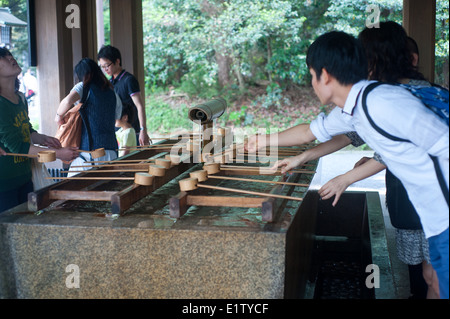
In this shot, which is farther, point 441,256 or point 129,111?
point 129,111

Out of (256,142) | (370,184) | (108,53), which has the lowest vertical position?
(370,184)

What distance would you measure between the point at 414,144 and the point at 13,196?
2.37 m

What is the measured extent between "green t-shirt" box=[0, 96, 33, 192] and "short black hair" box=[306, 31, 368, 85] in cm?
194

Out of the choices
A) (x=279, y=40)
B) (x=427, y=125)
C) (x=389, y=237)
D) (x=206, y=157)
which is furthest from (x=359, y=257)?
(x=279, y=40)

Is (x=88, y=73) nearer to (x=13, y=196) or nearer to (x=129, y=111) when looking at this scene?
(x=129, y=111)

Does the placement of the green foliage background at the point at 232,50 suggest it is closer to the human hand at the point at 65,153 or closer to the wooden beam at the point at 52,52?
the wooden beam at the point at 52,52

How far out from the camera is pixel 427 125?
5.43ft

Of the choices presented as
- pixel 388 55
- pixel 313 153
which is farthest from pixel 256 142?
pixel 388 55

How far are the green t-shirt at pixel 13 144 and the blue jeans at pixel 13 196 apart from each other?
29 millimetres

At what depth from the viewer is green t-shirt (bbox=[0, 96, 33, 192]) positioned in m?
2.89

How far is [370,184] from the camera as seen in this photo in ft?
23.6

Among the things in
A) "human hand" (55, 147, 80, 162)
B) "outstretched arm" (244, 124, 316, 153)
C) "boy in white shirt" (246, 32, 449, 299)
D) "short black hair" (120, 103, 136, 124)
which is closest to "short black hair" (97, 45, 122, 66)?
"short black hair" (120, 103, 136, 124)

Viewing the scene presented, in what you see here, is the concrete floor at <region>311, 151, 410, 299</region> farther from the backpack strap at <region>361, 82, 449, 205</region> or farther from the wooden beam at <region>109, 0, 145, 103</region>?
the wooden beam at <region>109, 0, 145, 103</region>

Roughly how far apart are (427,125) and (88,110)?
3099 mm
